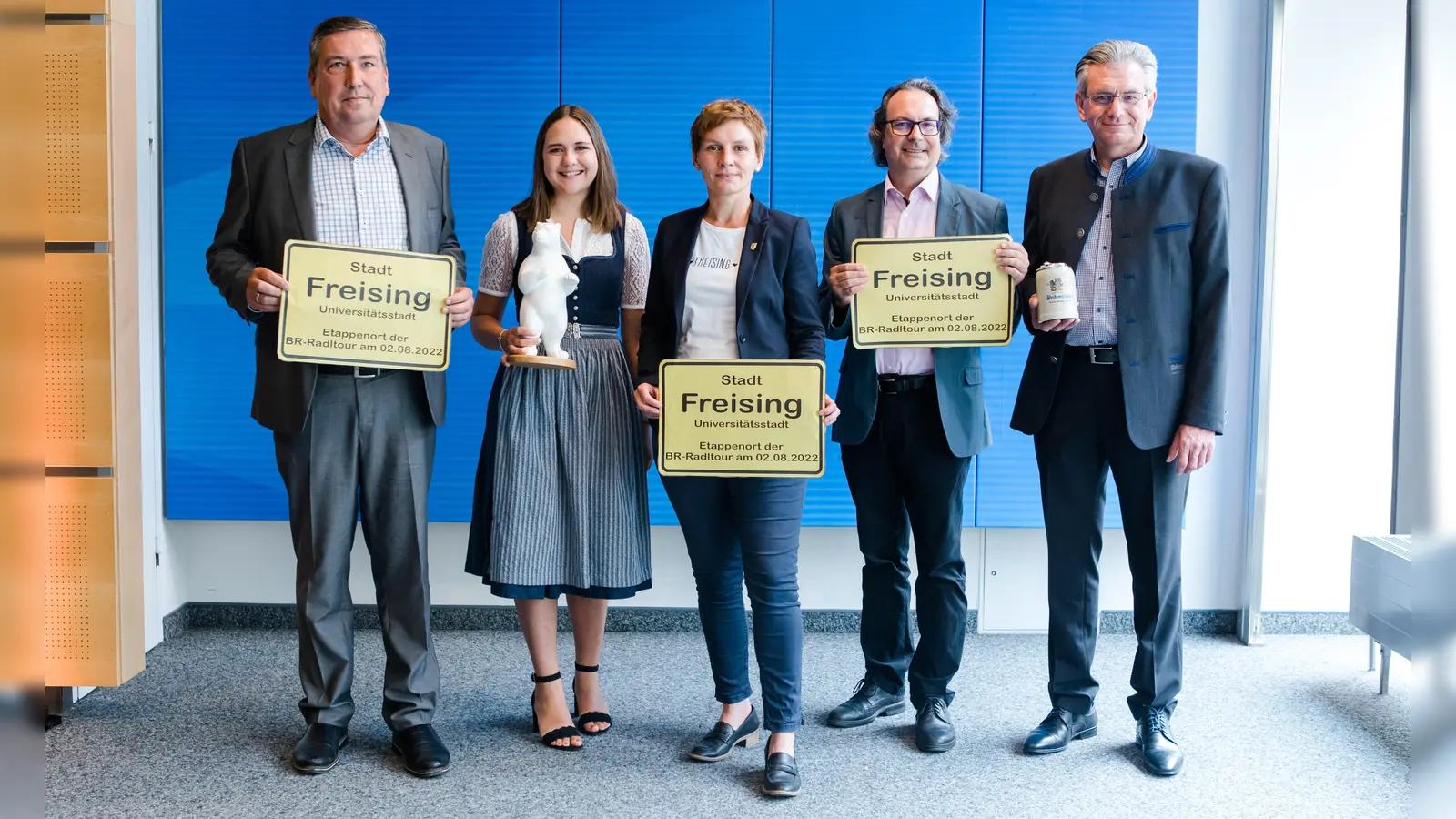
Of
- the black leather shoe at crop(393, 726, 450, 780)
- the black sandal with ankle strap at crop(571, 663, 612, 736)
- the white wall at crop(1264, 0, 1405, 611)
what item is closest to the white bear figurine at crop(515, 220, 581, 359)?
the black sandal with ankle strap at crop(571, 663, 612, 736)

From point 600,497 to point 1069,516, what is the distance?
50.2 inches

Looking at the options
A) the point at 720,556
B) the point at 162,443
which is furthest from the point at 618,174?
the point at 162,443

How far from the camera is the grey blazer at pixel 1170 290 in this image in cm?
266

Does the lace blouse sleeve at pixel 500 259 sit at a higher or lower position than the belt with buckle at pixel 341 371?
higher

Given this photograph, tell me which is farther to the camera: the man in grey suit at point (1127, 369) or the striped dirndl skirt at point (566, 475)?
the striped dirndl skirt at point (566, 475)

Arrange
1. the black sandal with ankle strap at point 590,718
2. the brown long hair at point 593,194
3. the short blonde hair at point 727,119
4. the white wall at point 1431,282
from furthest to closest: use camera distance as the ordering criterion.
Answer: the black sandal with ankle strap at point 590,718
the brown long hair at point 593,194
the short blonde hair at point 727,119
the white wall at point 1431,282

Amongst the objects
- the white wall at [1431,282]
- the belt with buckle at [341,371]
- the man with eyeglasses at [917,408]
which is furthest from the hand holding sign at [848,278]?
the white wall at [1431,282]

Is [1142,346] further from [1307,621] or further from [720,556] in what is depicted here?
[1307,621]

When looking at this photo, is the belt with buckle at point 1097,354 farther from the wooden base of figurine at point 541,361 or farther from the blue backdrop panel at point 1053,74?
the wooden base of figurine at point 541,361

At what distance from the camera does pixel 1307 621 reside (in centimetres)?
402

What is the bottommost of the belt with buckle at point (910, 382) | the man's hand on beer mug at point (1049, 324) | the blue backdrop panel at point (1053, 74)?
the belt with buckle at point (910, 382)

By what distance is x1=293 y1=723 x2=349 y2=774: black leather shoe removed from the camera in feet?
9.01

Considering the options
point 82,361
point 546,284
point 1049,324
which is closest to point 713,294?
point 546,284

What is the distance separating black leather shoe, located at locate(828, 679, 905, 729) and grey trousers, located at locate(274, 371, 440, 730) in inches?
45.5
